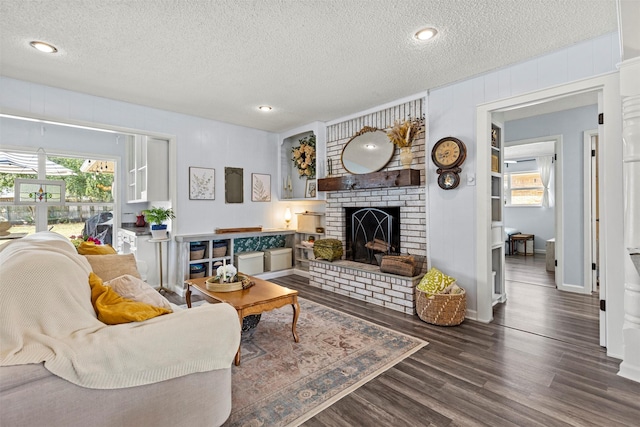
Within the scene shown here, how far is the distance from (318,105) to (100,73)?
2329 mm

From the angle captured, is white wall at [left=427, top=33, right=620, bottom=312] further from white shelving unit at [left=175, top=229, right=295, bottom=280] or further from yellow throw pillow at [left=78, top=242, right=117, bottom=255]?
yellow throw pillow at [left=78, top=242, right=117, bottom=255]

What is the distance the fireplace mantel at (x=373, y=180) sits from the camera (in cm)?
348

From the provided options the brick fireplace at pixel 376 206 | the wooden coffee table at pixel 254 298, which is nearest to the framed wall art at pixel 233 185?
the brick fireplace at pixel 376 206

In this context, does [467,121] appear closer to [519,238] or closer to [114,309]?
[114,309]

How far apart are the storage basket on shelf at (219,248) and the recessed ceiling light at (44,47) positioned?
2.75 m

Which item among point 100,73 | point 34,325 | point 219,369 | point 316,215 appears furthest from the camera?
point 316,215

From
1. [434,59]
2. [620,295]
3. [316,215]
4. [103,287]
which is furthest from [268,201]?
[620,295]

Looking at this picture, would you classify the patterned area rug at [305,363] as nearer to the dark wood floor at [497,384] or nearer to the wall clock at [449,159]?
the dark wood floor at [497,384]

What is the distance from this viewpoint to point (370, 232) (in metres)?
4.27

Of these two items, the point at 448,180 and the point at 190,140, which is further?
the point at 190,140

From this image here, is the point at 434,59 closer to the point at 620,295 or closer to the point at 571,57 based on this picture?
the point at 571,57

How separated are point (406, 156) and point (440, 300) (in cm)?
163

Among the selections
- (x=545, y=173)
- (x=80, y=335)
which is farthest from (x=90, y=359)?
(x=545, y=173)

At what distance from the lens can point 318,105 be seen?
3.96m
